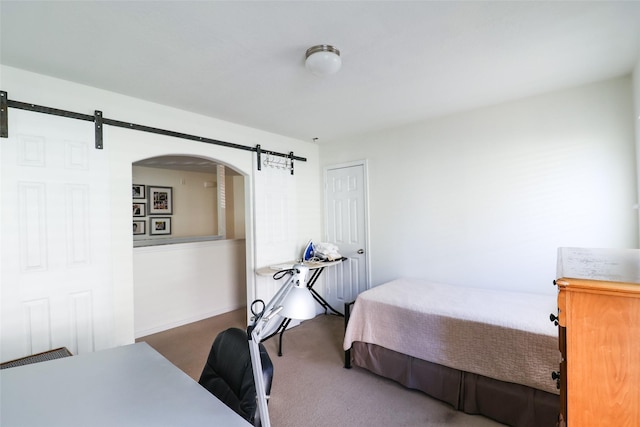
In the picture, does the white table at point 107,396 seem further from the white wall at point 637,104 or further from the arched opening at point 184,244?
the white wall at point 637,104

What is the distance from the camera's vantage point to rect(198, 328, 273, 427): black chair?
3.62 ft

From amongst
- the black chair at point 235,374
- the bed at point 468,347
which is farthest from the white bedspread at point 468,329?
the black chair at point 235,374

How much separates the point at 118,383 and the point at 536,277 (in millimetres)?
3013

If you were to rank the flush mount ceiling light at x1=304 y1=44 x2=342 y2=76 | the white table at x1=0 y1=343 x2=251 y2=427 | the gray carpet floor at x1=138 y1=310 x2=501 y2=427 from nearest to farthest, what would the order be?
the white table at x1=0 y1=343 x2=251 y2=427, the flush mount ceiling light at x1=304 y1=44 x2=342 y2=76, the gray carpet floor at x1=138 y1=310 x2=501 y2=427

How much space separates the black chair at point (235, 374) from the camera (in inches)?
43.4

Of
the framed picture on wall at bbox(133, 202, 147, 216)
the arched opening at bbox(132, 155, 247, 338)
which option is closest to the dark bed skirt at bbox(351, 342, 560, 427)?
the arched opening at bbox(132, 155, 247, 338)

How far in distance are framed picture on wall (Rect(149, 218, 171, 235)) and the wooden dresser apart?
19.0ft

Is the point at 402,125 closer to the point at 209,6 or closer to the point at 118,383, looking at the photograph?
the point at 209,6

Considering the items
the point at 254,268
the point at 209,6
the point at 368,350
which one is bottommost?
the point at 368,350

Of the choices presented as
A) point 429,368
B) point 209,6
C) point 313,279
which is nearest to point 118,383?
point 209,6

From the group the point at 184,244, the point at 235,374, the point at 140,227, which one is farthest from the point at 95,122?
the point at 140,227

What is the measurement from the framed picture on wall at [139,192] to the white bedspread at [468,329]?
4399 mm

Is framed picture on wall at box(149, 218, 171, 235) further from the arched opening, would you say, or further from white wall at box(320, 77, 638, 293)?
white wall at box(320, 77, 638, 293)

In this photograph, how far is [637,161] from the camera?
2094 millimetres
